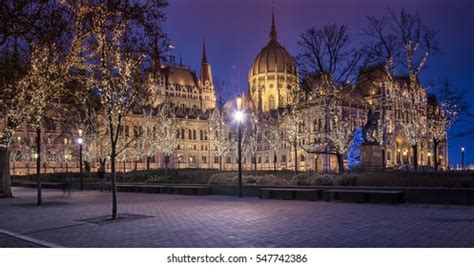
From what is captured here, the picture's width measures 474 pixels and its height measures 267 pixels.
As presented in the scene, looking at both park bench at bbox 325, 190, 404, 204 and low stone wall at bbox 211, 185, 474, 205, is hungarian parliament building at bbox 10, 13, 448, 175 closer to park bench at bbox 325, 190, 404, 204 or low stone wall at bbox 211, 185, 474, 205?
park bench at bbox 325, 190, 404, 204

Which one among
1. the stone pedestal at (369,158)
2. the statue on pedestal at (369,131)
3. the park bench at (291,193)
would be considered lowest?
the park bench at (291,193)

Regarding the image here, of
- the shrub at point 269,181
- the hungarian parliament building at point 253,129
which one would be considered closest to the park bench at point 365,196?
the shrub at point 269,181

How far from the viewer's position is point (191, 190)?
26.2 metres

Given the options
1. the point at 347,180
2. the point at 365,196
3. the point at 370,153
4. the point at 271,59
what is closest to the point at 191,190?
the point at 347,180

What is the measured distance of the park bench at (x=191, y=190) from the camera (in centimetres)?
2555

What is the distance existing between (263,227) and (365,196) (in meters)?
7.62

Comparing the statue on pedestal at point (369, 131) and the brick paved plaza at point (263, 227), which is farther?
the statue on pedestal at point (369, 131)

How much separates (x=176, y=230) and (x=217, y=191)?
13.9 m

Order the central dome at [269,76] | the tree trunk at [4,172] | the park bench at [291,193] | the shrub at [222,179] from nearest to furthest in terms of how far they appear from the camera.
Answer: the park bench at [291,193], the tree trunk at [4,172], the shrub at [222,179], the central dome at [269,76]

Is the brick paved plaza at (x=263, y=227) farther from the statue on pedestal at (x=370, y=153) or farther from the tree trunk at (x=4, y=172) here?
the statue on pedestal at (x=370, y=153)

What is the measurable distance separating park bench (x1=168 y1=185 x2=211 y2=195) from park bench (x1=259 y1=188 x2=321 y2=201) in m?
4.61

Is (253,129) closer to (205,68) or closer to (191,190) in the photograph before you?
(191,190)

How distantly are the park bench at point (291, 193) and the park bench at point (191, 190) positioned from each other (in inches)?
182

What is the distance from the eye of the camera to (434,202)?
17.0 meters
